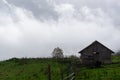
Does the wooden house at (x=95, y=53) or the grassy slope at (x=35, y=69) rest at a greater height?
the wooden house at (x=95, y=53)

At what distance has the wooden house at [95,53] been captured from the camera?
82.4 m

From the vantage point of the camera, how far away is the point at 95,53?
83.1 m

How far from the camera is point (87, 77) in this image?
147ft

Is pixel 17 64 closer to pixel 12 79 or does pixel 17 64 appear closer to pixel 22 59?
pixel 22 59

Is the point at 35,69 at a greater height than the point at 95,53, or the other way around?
the point at 95,53

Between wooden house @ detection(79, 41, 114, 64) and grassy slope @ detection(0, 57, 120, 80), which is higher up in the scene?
wooden house @ detection(79, 41, 114, 64)

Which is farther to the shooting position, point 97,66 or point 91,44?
point 91,44

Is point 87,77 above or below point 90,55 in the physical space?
below

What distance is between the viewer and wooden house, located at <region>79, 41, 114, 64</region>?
270 feet

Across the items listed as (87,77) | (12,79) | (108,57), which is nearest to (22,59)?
(108,57)

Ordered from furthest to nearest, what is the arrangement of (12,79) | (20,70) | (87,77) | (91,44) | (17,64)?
(91,44) → (17,64) → (20,70) → (12,79) → (87,77)

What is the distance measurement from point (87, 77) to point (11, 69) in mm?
26009

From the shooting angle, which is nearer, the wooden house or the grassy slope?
the grassy slope

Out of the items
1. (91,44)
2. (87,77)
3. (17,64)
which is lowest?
(87,77)
